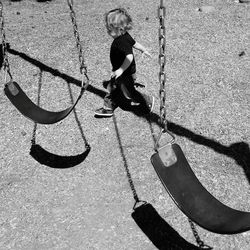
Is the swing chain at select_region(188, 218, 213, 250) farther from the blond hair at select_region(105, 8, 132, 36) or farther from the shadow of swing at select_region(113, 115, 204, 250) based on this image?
the blond hair at select_region(105, 8, 132, 36)

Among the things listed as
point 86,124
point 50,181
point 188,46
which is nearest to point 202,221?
point 50,181

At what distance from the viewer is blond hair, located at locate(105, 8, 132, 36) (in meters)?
3.92

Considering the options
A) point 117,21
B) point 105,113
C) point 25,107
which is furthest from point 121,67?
point 25,107

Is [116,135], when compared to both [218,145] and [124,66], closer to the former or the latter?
[124,66]

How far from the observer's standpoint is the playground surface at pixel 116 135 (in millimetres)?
3213

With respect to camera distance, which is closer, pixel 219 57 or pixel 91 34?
pixel 219 57

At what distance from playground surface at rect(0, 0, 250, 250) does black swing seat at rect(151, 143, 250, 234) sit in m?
0.52

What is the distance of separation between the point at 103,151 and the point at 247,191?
4.45ft

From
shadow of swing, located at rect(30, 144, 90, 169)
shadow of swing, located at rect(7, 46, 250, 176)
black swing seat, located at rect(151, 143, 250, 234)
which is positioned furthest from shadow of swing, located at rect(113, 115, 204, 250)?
shadow of swing, located at rect(7, 46, 250, 176)

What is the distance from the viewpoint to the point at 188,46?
577 cm

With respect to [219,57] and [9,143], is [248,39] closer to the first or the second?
[219,57]

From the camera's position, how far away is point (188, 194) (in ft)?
8.64

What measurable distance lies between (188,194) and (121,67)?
177 centimetres

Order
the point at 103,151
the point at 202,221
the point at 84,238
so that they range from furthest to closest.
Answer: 1. the point at 103,151
2. the point at 84,238
3. the point at 202,221
